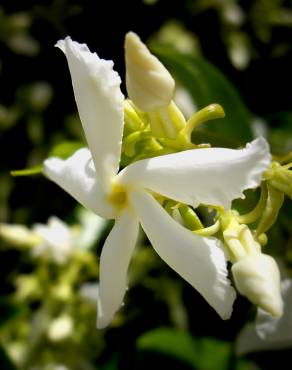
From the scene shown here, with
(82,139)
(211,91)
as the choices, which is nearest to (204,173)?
(211,91)

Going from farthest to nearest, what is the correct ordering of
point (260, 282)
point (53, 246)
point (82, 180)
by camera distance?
point (53, 246) < point (82, 180) < point (260, 282)

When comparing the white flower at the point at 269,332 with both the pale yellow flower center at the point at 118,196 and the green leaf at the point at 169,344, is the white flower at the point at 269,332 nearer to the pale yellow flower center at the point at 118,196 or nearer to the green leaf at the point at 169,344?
the green leaf at the point at 169,344

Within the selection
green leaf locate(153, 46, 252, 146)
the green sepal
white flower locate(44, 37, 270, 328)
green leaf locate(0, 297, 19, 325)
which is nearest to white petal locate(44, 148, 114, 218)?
white flower locate(44, 37, 270, 328)

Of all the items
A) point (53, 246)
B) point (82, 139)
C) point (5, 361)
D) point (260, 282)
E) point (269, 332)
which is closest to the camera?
point (260, 282)

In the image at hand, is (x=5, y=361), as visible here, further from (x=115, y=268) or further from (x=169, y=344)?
(x=115, y=268)

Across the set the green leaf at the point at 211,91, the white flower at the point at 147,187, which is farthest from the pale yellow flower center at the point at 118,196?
the green leaf at the point at 211,91

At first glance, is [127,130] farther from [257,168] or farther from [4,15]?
[4,15]
